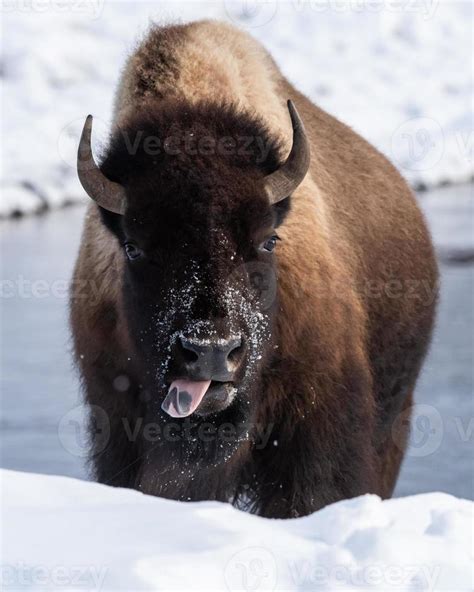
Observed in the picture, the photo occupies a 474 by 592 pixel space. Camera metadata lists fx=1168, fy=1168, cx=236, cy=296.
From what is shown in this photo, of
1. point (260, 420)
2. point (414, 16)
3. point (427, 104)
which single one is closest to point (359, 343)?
point (260, 420)

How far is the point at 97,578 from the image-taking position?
3.16 meters

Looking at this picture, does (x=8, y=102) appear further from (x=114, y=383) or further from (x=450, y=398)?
(x=114, y=383)

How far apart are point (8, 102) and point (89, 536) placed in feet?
74.7

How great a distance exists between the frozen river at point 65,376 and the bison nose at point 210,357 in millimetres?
1832
